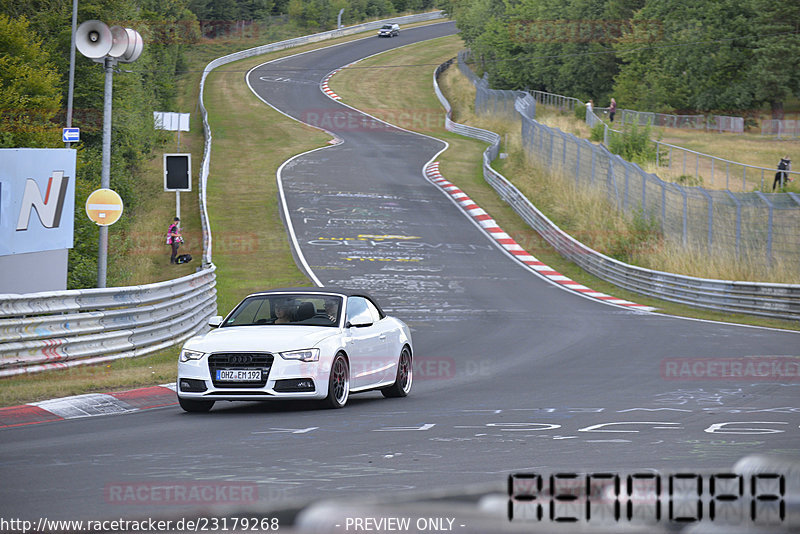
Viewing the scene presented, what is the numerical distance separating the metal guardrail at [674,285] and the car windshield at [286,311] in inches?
619

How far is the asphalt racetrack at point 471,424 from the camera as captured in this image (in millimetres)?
6773

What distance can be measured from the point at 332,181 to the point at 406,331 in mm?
36288

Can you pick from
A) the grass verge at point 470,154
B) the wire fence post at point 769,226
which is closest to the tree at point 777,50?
the grass verge at point 470,154

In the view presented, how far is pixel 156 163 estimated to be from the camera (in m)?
57.3

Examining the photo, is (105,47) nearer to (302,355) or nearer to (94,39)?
(94,39)

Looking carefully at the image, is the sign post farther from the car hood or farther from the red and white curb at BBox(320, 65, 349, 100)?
the red and white curb at BBox(320, 65, 349, 100)

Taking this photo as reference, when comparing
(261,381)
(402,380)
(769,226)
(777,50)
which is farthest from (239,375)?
(777,50)

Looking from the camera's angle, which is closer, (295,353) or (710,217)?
(295,353)

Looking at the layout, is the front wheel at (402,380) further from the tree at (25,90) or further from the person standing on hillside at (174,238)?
the tree at (25,90)

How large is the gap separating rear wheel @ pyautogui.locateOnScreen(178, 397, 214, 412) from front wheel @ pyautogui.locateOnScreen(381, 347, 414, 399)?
2546 mm

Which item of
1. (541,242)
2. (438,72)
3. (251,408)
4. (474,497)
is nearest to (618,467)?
(474,497)

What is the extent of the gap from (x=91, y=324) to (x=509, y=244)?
24902 millimetres

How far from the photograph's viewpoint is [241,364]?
11000mm

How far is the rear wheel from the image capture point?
37.2ft
